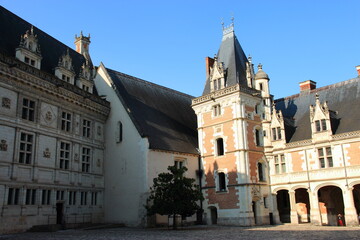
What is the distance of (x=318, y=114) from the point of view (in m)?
27.5

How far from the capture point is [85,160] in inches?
1062

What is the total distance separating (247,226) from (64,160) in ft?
44.8

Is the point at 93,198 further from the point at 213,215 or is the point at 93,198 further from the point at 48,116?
the point at 213,215

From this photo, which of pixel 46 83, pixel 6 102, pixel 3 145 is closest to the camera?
pixel 3 145

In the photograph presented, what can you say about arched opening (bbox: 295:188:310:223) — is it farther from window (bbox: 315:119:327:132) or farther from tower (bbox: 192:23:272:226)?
window (bbox: 315:119:327:132)

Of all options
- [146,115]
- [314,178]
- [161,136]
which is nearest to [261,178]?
[314,178]

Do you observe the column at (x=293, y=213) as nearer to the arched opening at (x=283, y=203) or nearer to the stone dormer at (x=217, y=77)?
the arched opening at (x=283, y=203)

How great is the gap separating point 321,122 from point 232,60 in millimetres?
9367

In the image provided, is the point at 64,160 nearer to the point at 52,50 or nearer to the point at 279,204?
the point at 52,50

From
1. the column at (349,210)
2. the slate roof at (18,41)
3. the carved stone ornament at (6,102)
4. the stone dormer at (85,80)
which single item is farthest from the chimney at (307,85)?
the carved stone ornament at (6,102)

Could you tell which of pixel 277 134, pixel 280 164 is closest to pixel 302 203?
pixel 280 164

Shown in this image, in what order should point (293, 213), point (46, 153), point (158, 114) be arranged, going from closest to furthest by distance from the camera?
point (46, 153) → point (293, 213) → point (158, 114)

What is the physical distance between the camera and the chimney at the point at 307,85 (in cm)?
3478

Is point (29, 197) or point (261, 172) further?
point (261, 172)
